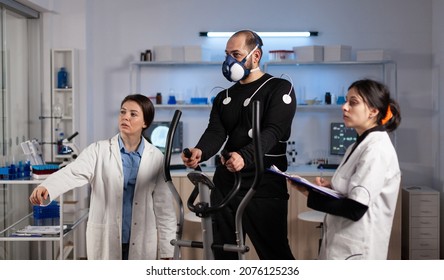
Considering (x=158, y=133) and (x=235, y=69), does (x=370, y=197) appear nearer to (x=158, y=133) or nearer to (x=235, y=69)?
(x=235, y=69)

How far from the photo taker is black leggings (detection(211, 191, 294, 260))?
2695 mm

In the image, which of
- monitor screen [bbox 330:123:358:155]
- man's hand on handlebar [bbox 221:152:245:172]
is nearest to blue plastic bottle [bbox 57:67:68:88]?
monitor screen [bbox 330:123:358:155]

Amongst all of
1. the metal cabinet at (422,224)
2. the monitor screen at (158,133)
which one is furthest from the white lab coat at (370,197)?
the monitor screen at (158,133)

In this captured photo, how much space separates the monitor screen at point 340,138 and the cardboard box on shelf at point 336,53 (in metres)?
0.57

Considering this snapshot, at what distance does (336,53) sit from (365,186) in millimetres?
3407

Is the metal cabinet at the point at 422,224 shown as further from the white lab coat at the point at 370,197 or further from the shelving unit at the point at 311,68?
the white lab coat at the point at 370,197

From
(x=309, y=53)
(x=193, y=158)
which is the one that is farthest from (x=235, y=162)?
(x=309, y=53)

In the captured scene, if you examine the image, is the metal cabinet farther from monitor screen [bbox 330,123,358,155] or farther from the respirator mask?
the respirator mask

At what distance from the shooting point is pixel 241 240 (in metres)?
2.30

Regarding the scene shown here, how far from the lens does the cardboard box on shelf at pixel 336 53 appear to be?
5.32 metres
